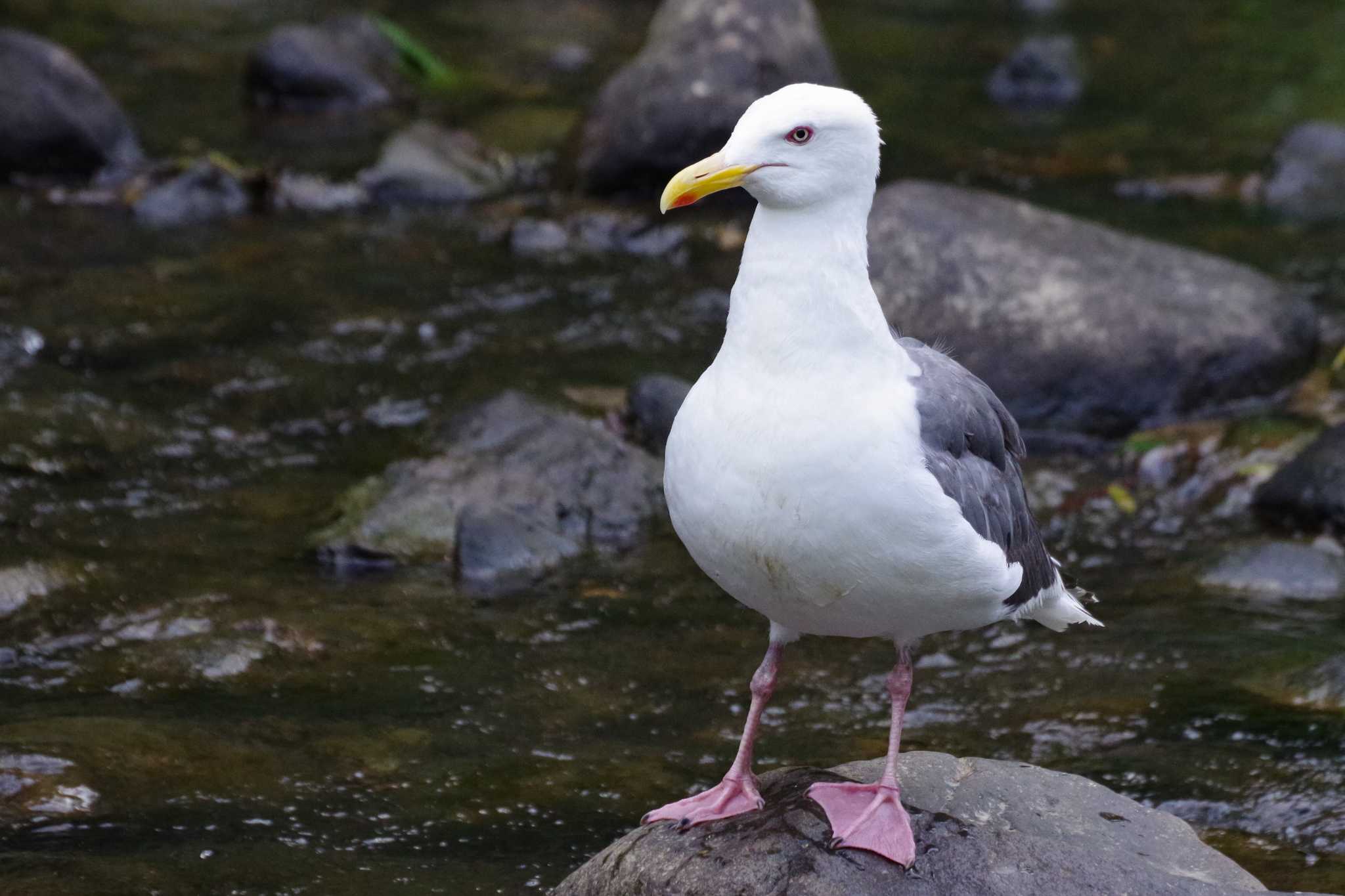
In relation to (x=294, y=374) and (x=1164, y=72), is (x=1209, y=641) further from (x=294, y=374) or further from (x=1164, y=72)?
(x=1164, y=72)

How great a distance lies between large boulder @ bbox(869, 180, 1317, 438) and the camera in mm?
10234

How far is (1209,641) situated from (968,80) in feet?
37.9

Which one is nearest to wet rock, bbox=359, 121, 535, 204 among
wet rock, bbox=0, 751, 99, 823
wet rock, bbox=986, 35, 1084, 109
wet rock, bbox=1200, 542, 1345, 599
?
wet rock, bbox=986, 35, 1084, 109

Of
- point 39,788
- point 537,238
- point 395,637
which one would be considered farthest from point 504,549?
point 537,238

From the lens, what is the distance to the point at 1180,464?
972 centimetres

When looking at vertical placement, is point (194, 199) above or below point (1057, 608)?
above

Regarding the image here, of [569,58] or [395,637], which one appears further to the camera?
[569,58]

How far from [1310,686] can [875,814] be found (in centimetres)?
307

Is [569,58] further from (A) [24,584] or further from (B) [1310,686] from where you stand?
(B) [1310,686]

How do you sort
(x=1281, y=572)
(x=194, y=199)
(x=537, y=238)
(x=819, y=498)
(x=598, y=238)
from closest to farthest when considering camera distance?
1. (x=819, y=498)
2. (x=1281, y=572)
3. (x=537, y=238)
4. (x=598, y=238)
5. (x=194, y=199)

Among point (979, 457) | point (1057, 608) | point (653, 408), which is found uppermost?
point (979, 457)

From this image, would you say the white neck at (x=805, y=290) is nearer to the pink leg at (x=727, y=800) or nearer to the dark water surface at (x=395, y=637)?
the pink leg at (x=727, y=800)

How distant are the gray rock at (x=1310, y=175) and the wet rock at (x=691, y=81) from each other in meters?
3.95

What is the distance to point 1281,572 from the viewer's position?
8227 millimetres
